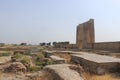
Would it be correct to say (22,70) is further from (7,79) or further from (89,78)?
(89,78)

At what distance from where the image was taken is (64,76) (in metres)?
4.14

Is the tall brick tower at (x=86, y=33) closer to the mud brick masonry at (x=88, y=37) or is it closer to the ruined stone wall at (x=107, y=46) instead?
the mud brick masonry at (x=88, y=37)

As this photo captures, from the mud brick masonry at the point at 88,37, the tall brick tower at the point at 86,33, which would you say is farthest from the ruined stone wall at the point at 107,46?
the tall brick tower at the point at 86,33

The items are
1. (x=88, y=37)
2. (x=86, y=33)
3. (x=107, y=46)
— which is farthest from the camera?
(x=88, y=37)

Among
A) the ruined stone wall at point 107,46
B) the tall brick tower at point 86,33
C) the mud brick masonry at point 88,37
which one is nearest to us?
the ruined stone wall at point 107,46

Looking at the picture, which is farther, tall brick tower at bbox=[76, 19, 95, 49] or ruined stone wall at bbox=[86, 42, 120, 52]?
tall brick tower at bbox=[76, 19, 95, 49]

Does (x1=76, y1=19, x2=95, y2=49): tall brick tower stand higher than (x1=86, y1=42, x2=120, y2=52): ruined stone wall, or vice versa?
(x1=76, y1=19, x2=95, y2=49): tall brick tower

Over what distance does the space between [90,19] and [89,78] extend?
16670 millimetres

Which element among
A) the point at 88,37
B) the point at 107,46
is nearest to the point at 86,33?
the point at 88,37

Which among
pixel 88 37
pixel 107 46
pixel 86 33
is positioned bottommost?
pixel 107 46

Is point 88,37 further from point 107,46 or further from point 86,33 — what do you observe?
point 107,46

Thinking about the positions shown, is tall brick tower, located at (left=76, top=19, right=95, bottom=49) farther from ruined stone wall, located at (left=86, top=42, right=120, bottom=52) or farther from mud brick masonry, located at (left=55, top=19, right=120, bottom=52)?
ruined stone wall, located at (left=86, top=42, right=120, bottom=52)

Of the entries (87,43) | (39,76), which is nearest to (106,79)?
(39,76)

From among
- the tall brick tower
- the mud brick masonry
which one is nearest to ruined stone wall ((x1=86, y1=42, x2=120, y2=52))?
the mud brick masonry
